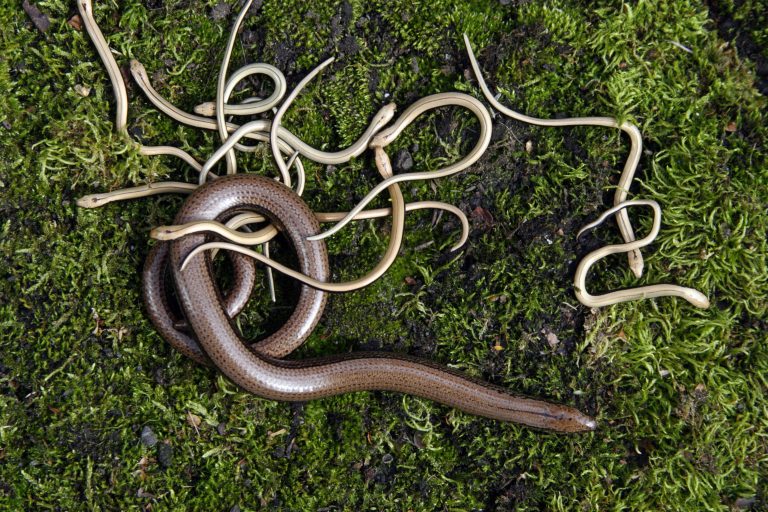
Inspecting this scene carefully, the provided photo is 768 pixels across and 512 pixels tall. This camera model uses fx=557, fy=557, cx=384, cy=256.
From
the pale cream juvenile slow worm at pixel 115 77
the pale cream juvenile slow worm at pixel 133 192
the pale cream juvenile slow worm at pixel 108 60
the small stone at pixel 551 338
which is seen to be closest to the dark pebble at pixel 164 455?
the pale cream juvenile slow worm at pixel 133 192

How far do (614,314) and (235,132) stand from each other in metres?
1.80

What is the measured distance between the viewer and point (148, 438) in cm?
233

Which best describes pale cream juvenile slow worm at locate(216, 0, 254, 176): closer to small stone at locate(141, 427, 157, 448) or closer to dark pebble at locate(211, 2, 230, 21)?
dark pebble at locate(211, 2, 230, 21)

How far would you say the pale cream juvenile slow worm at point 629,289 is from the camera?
95.0 inches

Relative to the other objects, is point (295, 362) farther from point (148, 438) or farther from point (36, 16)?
point (36, 16)

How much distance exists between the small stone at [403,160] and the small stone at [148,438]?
1525mm

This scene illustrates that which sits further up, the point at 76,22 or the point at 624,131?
the point at 76,22

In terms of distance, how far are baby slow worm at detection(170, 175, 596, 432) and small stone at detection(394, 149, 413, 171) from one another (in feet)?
1.53

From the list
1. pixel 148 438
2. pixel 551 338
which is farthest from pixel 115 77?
pixel 551 338

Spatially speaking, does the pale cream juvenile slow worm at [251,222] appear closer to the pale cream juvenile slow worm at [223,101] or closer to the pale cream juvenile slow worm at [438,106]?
the pale cream juvenile slow worm at [438,106]

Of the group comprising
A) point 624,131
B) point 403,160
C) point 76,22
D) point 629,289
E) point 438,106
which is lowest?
point 629,289

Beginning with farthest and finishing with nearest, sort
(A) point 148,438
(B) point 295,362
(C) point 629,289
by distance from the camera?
(C) point 629,289, (A) point 148,438, (B) point 295,362

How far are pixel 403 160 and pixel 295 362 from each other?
0.97 metres

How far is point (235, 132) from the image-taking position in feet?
7.40
